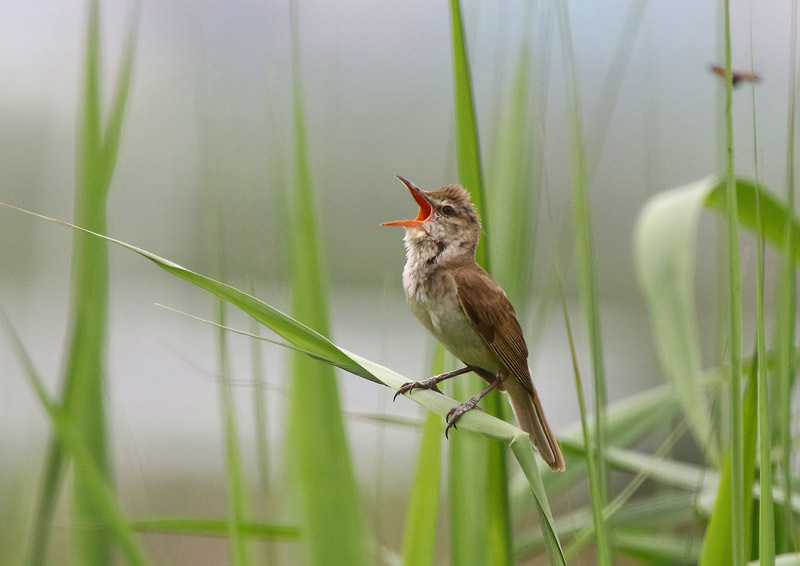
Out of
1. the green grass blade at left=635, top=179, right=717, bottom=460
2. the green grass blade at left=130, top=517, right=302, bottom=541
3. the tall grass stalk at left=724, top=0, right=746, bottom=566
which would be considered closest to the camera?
the tall grass stalk at left=724, top=0, right=746, bottom=566

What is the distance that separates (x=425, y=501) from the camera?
111cm

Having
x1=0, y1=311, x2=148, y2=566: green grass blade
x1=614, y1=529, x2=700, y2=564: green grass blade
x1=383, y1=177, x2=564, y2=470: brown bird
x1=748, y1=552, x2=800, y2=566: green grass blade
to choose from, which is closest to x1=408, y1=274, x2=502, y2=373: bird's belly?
x1=383, y1=177, x2=564, y2=470: brown bird

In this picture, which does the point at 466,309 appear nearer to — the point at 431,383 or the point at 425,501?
the point at 431,383

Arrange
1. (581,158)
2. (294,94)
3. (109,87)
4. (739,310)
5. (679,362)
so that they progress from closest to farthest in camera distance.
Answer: (739,310) → (581,158) → (294,94) → (679,362) → (109,87)

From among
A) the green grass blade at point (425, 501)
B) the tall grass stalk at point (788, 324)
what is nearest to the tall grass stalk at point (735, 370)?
the tall grass stalk at point (788, 324)

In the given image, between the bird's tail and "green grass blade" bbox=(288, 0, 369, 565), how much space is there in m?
0.52

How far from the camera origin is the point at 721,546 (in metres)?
1.08

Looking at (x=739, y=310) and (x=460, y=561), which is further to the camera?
(x=460, y=561)

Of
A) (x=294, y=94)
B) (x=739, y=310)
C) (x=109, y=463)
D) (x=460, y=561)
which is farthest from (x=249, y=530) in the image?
(x=739, y=310)

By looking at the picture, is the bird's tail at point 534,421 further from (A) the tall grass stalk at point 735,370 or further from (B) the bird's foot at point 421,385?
(A) the tall grass stalk at point 735,370

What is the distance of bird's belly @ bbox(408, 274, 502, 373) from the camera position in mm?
1508

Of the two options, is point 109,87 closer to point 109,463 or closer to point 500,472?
point 109,463

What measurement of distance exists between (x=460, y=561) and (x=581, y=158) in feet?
1.80

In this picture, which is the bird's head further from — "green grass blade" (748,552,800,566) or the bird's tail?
"green grass blade" (748,552,800,566)
